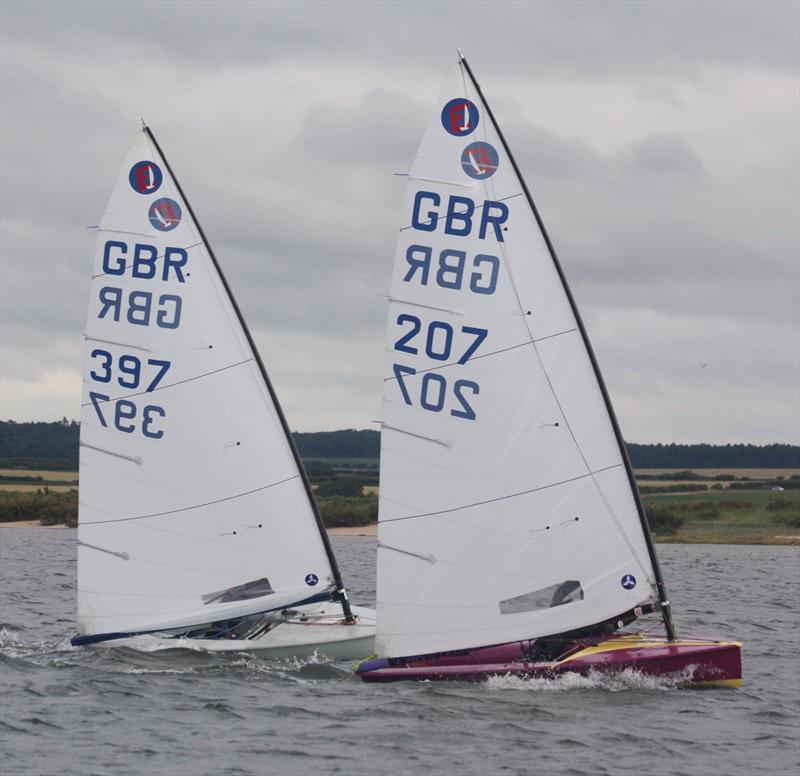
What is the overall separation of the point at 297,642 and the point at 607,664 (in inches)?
240

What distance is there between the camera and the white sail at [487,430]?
76.8 ft

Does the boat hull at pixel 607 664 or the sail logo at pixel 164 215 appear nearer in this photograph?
the boat hull at pixel 607 664

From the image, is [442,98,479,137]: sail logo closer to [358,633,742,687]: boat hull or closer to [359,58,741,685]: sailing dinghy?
[359,58,741,685]: sailing dinghy

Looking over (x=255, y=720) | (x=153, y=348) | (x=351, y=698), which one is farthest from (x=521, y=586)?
(x=153, y=348)

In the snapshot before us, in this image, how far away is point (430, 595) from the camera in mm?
23641

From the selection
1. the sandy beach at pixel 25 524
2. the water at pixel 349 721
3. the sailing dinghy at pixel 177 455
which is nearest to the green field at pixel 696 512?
the sandy beach at pixel 25 524

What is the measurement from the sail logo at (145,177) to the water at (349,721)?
27.9ft

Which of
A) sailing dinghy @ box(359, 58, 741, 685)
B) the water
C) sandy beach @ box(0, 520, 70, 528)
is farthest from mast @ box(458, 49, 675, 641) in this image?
sandy beach @ box(0, 520, 70, 528)

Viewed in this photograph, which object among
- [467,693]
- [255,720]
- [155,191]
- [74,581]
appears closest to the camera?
[255,720]

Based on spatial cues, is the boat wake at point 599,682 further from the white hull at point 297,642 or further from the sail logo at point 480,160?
the sail logo at point 480,160

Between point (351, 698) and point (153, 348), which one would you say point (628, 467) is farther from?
point (153, 348)

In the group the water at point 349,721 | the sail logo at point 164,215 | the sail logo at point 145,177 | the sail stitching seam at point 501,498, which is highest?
the sail logo at point 145,177

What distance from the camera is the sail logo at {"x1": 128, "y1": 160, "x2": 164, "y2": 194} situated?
2678 centimetres

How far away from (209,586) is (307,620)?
1.98 meters
